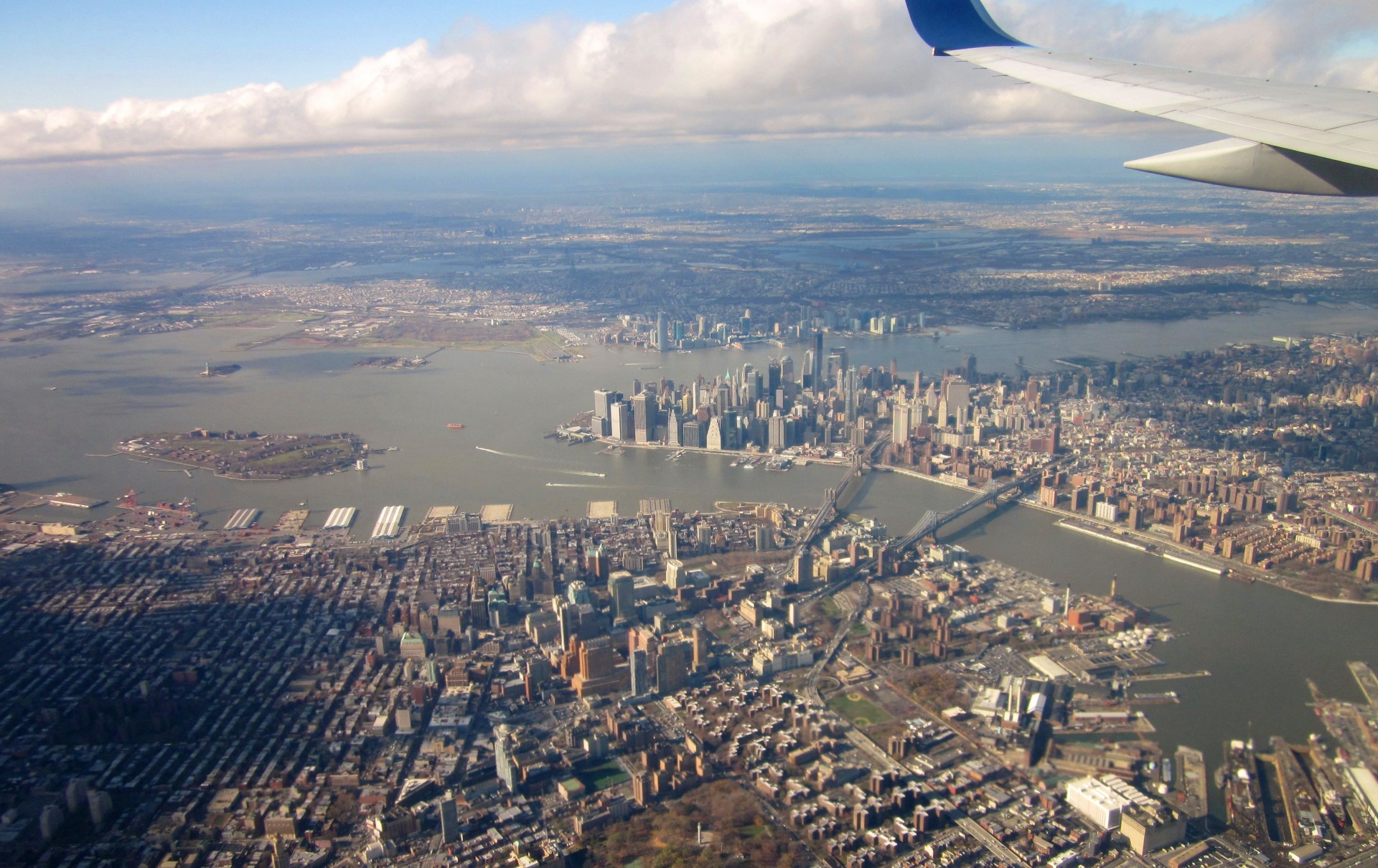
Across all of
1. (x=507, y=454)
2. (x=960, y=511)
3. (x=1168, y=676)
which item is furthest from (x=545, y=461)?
(x=1168, y=676)

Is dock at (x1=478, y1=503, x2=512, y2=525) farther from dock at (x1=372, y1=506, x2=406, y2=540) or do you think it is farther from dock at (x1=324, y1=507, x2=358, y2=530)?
dock at (x1=324, y1=507, x2=358, y2=530)

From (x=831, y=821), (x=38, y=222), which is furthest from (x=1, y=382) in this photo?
(x=38, y=222)

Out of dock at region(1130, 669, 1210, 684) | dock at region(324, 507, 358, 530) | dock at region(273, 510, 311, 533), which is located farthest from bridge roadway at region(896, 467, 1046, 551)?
dock at region(273, 510, 311, 533)

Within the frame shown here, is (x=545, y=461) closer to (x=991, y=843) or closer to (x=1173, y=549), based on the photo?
(x=1173, y=549)

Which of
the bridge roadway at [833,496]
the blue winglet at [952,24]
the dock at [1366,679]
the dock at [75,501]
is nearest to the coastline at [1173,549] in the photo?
the bridge roadway at [833,496]

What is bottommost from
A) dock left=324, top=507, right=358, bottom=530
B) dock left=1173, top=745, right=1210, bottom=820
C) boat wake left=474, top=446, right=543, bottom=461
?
dock left=324, top=507, right=358, bottom=530
